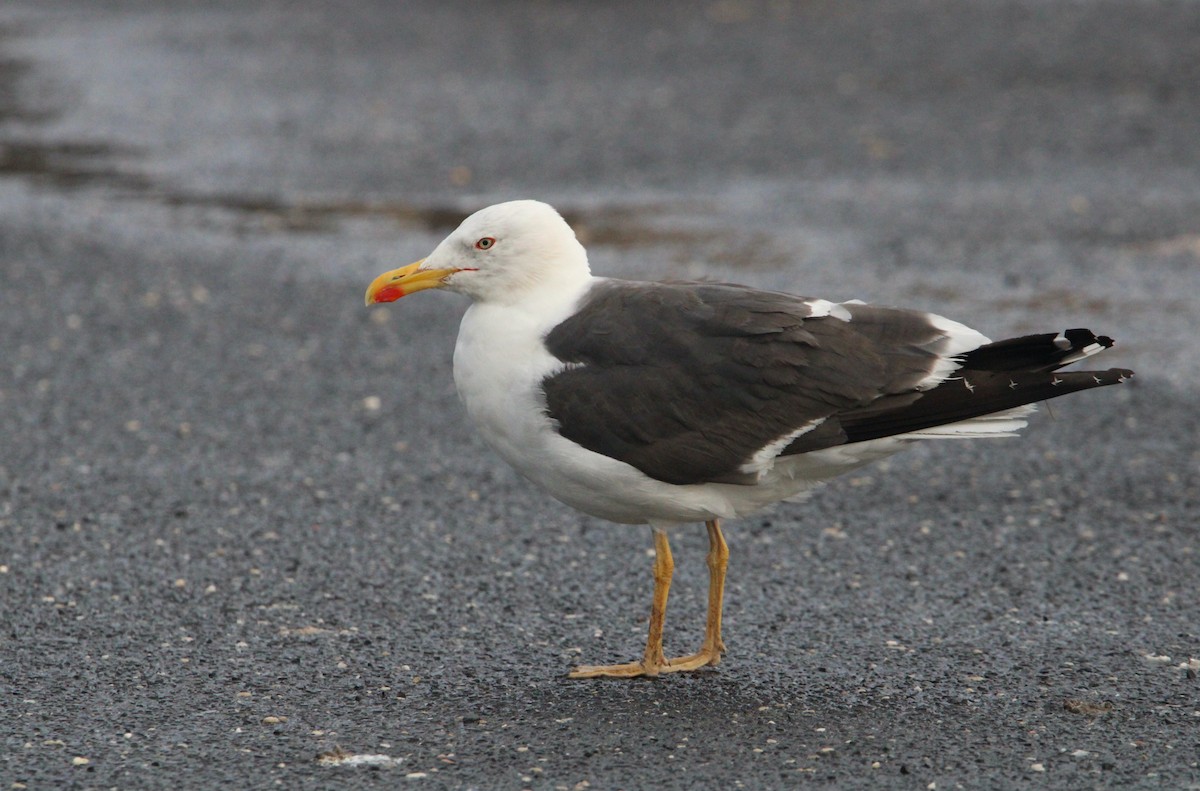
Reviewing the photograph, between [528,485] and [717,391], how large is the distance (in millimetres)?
2078

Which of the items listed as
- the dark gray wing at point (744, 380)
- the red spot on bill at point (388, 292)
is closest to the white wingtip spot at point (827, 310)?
the dark gray wing at point (744, 380)

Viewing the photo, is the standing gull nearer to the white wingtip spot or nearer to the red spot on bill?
the white wingtip spot

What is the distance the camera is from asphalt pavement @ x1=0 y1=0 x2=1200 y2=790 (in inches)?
165

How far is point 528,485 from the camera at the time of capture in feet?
20.8

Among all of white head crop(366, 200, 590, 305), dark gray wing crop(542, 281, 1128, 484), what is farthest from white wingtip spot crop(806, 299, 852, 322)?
white head crop(366, 200, 590, 305)

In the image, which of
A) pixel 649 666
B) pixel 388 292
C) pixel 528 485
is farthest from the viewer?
pixel 528 485

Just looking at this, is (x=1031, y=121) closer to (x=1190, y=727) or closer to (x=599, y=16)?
(x=599, y=16)

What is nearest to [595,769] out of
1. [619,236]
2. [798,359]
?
[798,359]

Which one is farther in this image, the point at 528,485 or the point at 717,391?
the point at 528,485

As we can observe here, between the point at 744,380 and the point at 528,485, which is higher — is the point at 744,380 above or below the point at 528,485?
above

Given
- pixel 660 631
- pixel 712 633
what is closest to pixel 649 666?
pixel 660 631

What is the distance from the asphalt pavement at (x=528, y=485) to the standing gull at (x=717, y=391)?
66cm

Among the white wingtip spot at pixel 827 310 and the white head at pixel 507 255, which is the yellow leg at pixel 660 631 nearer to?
the white wingtip spot at pixel 827 310

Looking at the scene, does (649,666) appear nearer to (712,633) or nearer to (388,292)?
(712,633)
